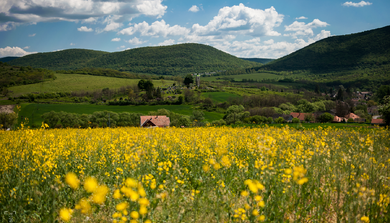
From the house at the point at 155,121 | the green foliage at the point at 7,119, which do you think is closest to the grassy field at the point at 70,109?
the green foliage at the point at 7,119

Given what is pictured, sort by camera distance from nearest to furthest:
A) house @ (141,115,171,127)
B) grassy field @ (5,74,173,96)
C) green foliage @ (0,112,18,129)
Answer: green foliage @ (0,112,18,129) < house @ (141,115,171,127) < grassy field @ (5,74,173,96)

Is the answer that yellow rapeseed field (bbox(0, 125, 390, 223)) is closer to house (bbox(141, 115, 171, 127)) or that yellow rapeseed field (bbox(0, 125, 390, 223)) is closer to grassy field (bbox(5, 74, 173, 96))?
house (bbox(141, 115, 171, 127))

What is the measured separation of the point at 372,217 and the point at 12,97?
8268 cm

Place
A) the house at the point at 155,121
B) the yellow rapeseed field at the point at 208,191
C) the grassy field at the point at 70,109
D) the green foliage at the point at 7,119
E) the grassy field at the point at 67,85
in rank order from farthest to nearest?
the grassy field at the point at 67,85
the house at the point at 155,121
the grassy field at the point at 70,109
the green foliage at the point at 7,119
the yellow rapeseed field at the point at 208,191

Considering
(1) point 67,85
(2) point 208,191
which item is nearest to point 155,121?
(2) point 208,191

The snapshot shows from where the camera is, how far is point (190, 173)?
579 cm

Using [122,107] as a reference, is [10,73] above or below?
above

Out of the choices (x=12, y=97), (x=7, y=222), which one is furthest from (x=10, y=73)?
(x=7, y=222)

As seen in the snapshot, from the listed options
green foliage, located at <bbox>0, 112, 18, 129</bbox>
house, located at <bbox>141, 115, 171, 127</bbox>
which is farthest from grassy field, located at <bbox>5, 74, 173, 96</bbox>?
house, located at <bbox>141, 115, 171, 127</bbox>

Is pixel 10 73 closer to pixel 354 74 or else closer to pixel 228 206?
pixel 228 206

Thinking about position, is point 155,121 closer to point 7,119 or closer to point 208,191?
point 7,119

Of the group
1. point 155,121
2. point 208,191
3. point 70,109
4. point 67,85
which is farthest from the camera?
point 67,85

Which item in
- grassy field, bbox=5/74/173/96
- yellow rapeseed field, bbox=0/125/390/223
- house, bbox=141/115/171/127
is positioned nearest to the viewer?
yellow rapeseed field, bbox=0/125/390/223

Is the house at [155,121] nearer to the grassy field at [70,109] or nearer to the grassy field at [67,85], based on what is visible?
the grassy field at [70,109]
